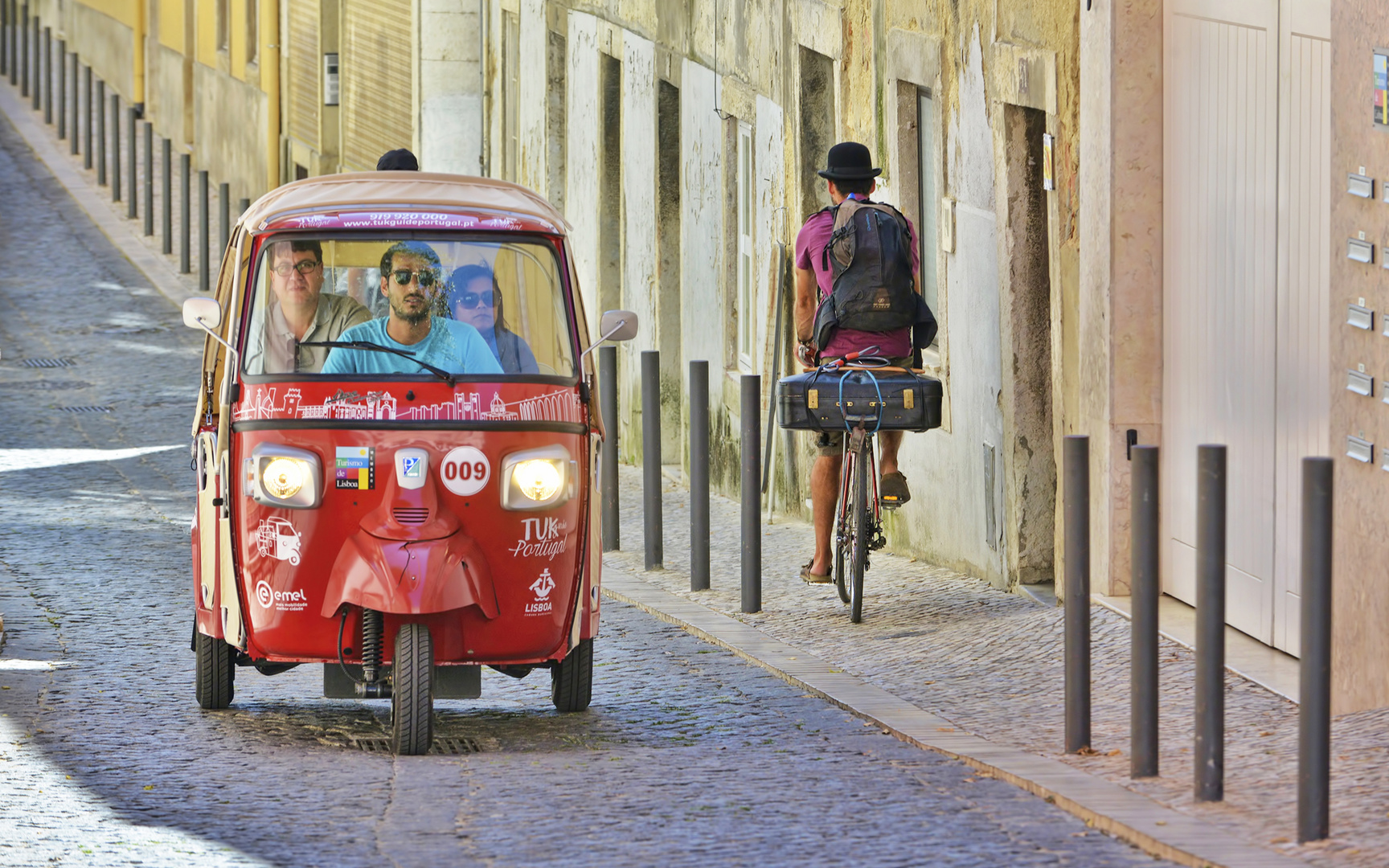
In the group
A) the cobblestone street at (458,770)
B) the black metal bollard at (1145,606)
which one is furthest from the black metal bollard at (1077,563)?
the cobblestone street at (458,770)

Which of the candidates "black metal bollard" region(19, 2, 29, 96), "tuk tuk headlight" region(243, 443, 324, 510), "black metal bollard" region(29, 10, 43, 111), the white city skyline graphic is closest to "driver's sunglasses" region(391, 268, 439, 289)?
the white city skyline graphic

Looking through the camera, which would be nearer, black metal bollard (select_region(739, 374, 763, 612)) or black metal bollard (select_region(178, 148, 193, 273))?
black metal bollard (select_region(739, 374, 763, 612))

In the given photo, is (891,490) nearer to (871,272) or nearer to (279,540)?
(871,272)

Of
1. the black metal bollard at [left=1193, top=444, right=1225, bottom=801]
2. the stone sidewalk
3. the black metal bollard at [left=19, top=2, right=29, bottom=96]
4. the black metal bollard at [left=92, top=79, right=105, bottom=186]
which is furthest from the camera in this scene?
the black metal bollard at [left=19, top=2, right=29, bottom=96]

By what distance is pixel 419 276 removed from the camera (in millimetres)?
8320

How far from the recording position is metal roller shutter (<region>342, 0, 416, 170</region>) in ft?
86.4

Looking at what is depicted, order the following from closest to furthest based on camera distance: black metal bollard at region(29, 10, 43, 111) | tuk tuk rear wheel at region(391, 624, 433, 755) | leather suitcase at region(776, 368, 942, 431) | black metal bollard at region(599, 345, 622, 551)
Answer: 1. tuk tuk rear wheel at region(391, 624, 433, 755)
2. leather suitcase at region(776, 368, 942, 431)
3. black metal bollard at region(599, 345, 622, 551)
4. black metal bollard at region(29, 10, 43, 111)

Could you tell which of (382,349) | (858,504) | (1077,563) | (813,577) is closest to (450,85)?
(813,577)

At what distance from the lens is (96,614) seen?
36.2 ft

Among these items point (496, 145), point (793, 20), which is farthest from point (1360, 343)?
point (496, 145)

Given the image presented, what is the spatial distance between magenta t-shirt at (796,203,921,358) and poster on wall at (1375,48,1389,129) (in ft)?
11.0

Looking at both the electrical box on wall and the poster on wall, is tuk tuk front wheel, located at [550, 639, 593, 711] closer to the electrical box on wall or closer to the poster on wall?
the poster on wall

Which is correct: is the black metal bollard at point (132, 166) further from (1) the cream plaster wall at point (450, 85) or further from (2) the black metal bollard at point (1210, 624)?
(2) the black metal bollard at point (1210, 624)

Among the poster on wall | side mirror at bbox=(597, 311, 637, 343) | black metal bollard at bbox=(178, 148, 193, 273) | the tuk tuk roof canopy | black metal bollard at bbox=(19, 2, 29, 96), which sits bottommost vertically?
side mirror at bbox=(597, 311, 637, 343)
